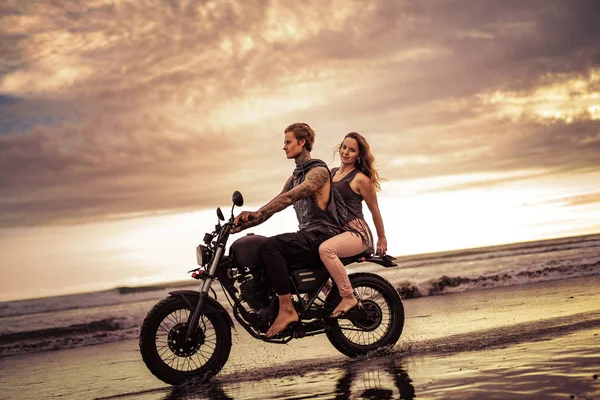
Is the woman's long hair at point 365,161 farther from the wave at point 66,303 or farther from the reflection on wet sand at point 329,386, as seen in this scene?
the wave at point 66,303

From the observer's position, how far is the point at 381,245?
701 cm

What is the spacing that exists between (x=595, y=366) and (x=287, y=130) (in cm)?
336

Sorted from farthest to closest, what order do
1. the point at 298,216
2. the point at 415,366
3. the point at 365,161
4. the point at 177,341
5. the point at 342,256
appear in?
the point at 365,161, the point at 298,216, the point at 342,256, the point at 177,341, the point at 415,366

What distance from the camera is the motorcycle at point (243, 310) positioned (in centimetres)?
596

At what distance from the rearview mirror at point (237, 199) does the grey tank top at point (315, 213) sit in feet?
2.31

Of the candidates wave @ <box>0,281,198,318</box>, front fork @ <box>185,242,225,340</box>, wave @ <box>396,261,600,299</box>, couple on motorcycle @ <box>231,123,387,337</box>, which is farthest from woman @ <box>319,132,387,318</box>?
wave @ <box>0,281,198,318</box>

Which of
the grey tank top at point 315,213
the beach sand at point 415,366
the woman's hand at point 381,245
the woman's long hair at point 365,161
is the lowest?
the beach sand at point 415,366

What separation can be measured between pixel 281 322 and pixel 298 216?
1.13m

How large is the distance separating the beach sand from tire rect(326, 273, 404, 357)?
166 millimetres

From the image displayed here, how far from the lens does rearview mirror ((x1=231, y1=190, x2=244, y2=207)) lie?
6.02m

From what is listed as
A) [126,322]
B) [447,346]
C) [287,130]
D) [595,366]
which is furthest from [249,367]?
[126,322]

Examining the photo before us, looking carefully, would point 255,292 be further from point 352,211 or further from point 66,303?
point 66,303

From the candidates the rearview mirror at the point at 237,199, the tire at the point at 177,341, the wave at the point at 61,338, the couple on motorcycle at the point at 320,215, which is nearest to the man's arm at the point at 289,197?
the couple on motorcycle at the point at 320,215

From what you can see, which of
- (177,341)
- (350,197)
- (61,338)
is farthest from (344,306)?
(61,338)
